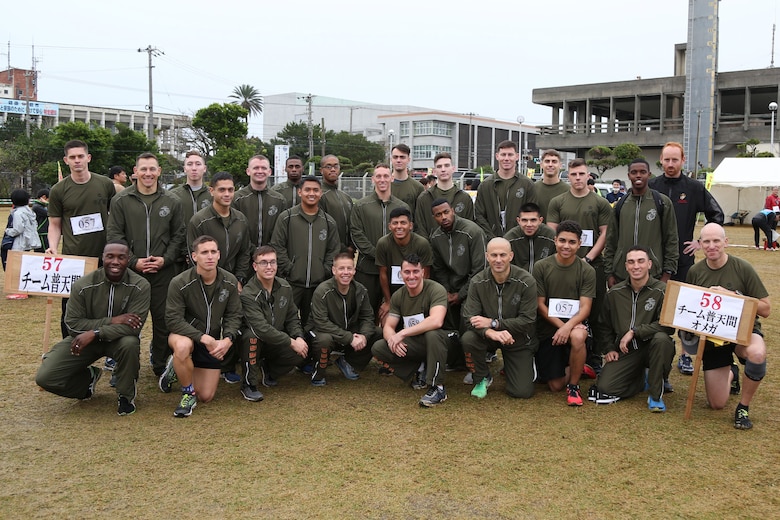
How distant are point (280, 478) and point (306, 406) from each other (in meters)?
1.47

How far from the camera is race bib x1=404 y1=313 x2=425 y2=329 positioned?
6.01 metres

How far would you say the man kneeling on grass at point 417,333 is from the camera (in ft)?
18.9

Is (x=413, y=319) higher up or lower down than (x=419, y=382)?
higher up

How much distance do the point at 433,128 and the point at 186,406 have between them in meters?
86.6

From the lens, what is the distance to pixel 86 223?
6473mm

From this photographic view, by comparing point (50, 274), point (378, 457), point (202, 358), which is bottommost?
point (378, 457)

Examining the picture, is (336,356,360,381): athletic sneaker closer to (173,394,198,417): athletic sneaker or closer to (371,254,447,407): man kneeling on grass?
(371,254,447,407): man kneeling on grass

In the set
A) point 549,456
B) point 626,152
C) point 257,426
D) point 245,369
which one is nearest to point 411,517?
point 549,456

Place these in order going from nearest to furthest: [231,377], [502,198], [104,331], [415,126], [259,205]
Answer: [104,331] → [231,377] → [259,205] → [502,198] → [415,126]

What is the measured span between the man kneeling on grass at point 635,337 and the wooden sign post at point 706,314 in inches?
10.8

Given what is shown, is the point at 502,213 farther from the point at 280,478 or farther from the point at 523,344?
the point at 280,478

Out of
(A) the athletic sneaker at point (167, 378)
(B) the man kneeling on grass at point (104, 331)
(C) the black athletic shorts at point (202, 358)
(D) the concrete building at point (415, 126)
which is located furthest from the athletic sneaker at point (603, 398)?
(D) the concrete building at point (415, 126)

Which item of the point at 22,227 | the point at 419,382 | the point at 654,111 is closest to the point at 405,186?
the point at 419,382

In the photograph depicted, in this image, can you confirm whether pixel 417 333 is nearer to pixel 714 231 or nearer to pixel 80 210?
pixel 714 231
